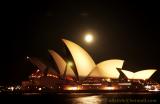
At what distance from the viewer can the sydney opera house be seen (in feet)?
272

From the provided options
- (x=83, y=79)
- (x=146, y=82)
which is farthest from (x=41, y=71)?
(x=146, y=82)

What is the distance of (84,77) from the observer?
85.3 meters

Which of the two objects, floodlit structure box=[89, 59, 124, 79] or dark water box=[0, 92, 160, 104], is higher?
floodlit structure box=[89, 59, 124, 79]

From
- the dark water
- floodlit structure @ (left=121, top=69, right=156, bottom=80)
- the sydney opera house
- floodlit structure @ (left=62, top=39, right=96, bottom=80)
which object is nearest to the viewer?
the dark water

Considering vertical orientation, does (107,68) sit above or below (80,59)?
below

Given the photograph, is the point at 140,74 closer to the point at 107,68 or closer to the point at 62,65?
the point at 107,68

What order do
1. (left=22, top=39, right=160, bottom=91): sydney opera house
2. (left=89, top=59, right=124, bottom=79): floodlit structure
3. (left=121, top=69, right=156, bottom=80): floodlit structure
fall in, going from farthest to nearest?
(left=121, top=69, right=156, bottom=80): floodlit structure < (left=89, top=59, right=124, bottom=79): floodlit structure < (left=22, top=39, right=160, bottom=91): sydney opera house

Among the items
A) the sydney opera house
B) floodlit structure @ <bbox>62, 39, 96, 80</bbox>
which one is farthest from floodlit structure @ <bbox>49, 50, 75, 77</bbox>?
floodlit structure @ <bbox>62, 39, 96, 80</bbox>

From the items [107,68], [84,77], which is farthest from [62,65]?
[107,68]

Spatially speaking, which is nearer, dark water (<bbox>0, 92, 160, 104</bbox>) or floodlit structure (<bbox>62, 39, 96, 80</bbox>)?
dark water (<bbox>0, 92, 160, 104</bbox>)

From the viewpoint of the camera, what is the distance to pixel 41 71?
85250mm

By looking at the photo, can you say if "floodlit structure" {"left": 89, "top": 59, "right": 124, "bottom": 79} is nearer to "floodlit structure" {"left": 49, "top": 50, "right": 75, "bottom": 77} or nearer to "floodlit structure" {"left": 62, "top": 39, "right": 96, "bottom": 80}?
"floodlit structure" {"left": 62, "top": 39, "right": 96, "bottom": 80}

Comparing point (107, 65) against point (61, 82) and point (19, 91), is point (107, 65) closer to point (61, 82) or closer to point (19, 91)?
point (61, 82)

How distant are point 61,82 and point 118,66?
12105 mm
